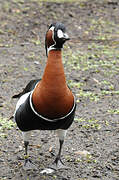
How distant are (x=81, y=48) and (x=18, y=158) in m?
4.74

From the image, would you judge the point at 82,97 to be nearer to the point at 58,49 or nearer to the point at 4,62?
the point at 4,62

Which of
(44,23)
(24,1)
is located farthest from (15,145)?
(24,1)

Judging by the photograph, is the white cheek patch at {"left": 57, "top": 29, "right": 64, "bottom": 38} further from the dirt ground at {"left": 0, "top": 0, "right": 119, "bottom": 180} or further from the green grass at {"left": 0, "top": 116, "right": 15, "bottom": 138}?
the green grass at {"left": 0, "top": 116, "right": 15, "bottom": 138}

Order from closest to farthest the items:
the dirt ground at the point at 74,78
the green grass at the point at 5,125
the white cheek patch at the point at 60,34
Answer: the white cheek patch at the point at 60,34
the dirt ground at the point at 74,78
the green grass at the point at 5,125

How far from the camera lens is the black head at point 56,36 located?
147 inches

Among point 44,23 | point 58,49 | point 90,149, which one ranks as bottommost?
Result: point 90,149

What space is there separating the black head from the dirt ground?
141 centimetres

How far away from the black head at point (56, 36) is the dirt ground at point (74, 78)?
141 centimetres

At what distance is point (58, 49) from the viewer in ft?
12.5

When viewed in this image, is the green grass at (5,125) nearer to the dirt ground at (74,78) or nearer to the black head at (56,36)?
the dirt ground at (74,78)

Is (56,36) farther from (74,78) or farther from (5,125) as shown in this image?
(74,78)

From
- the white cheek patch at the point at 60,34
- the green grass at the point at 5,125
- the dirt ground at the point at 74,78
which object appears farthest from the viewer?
the green grass at the point at 5,125

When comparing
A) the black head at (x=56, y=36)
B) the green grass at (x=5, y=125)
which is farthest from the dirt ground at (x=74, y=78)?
the black head at (x=56, y=36)

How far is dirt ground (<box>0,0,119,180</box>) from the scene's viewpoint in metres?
4.56
